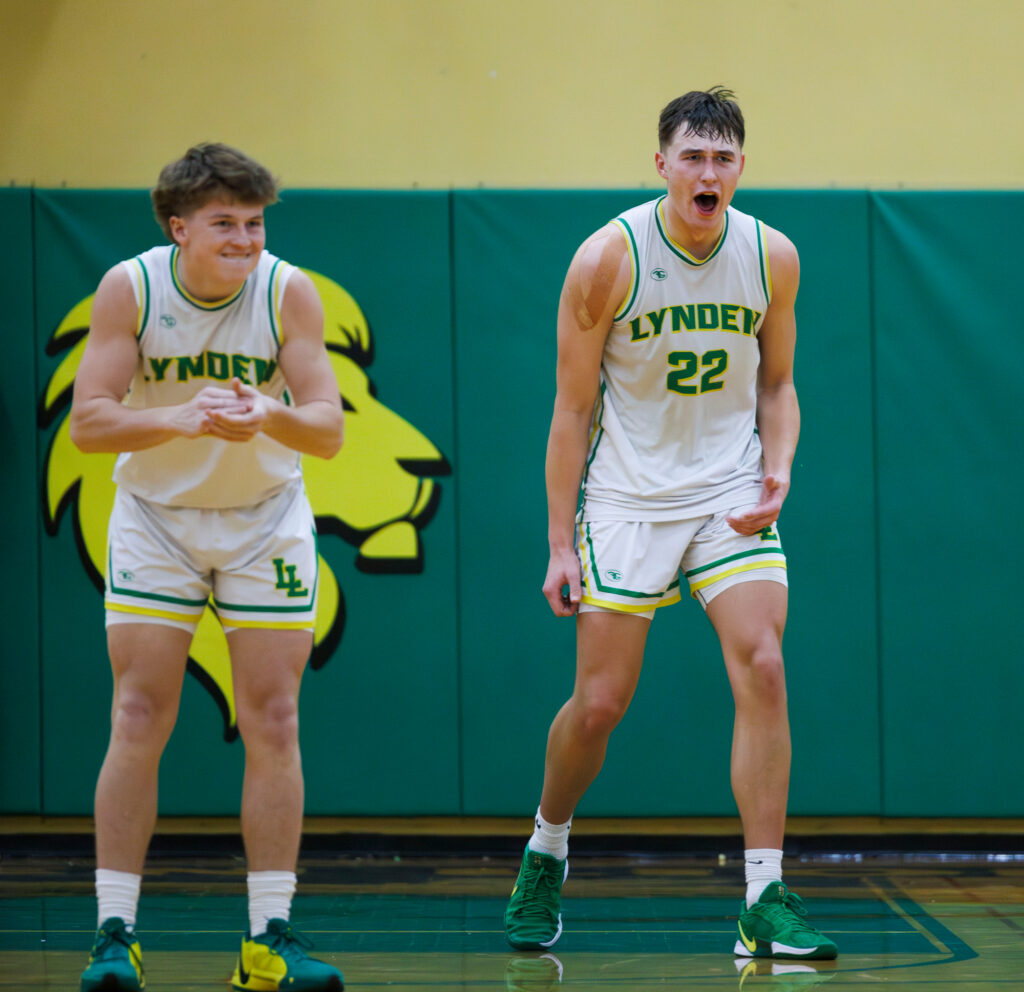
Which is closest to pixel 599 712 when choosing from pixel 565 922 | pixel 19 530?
pixel 565 922

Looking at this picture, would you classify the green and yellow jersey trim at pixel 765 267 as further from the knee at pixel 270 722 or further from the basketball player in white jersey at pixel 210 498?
the knee at pixel 270 722

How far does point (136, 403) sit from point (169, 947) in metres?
1.32

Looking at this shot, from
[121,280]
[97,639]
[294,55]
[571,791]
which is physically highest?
[294,55]

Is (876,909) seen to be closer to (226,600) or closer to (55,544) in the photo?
(226,600)

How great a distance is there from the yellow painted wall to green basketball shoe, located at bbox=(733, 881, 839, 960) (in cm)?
270

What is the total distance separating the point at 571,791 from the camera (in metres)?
3.05

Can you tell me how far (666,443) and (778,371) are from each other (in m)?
0.34

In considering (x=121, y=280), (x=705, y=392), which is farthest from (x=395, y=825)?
(x=121, y=280)

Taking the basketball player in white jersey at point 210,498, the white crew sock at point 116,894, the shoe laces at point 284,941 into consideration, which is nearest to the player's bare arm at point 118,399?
the basketball player in white jersey at point 210,498

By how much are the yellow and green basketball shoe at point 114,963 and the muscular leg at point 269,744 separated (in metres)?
0.26

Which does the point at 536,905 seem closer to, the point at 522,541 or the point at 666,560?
the point at 666,560

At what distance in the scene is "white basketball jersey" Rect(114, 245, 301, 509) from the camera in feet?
8.50

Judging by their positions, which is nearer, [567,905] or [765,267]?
[765,267]

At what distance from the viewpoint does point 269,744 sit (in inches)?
101
